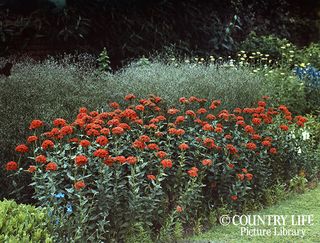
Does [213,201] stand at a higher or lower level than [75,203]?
lower

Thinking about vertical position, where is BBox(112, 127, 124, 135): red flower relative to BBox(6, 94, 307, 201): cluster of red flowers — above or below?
above

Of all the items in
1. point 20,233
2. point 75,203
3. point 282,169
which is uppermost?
point 20,233

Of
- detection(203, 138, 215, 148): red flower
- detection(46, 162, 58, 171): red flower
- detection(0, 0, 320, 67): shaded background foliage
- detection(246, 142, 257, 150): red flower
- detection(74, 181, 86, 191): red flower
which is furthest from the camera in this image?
detection(0, 0, 320, 67): shaded background foliage

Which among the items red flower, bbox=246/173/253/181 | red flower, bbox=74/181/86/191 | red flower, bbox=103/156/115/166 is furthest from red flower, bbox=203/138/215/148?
red flower, bbox=74/181/86/191

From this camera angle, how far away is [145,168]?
15.6 feet

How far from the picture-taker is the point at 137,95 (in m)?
6.83

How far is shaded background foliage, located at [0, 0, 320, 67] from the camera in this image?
1050cm

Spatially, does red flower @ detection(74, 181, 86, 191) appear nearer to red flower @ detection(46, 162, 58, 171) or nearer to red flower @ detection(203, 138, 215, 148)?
red flower @ detection(46, 162, 58, 171)

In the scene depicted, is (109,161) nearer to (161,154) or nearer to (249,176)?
(161,154)

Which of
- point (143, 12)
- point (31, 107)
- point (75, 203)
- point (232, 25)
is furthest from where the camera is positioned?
point (232, 25)

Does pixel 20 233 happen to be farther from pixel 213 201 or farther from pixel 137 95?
pixel 137 95

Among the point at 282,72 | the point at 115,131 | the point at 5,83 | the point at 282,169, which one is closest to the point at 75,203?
the point at 115,131

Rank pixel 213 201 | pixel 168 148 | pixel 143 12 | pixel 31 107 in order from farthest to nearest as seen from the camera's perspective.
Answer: pixel 143 12 < pixel 31 107 < pixel 213 201 < pixel 168 148

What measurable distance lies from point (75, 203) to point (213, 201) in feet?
4.95
